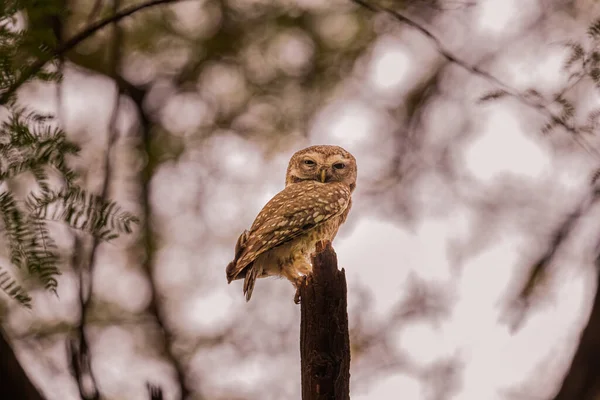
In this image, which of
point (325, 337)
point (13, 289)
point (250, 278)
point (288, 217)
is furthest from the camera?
Result: point (288, 217)

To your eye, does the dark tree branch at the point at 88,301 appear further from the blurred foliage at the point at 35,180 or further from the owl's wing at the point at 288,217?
the owl's wing at the point at 288,217

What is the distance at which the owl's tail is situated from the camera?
13.6 ft

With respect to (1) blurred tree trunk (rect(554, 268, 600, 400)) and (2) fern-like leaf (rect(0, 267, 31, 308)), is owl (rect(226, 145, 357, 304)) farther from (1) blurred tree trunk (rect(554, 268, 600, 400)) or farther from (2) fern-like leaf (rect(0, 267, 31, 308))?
(2) fern-like leaf (rect(0, 267, 31, 308))

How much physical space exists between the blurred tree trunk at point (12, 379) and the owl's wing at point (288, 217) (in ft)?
4.69

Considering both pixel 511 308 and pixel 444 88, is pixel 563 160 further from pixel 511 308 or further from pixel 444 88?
pixel 444 88

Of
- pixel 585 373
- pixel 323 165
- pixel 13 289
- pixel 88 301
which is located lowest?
pixel 13 289

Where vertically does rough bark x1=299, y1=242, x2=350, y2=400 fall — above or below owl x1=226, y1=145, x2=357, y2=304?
below

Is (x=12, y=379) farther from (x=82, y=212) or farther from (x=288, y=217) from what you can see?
(x=288, y=217)

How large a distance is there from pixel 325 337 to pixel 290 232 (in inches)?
51.4

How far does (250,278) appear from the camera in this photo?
420cm

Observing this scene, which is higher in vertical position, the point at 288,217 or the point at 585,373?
the point at 288,217

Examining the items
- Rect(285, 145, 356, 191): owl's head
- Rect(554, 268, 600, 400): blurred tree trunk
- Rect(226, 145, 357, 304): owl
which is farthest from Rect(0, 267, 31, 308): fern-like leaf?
Rect(285, 145, 356, 191): owl's head

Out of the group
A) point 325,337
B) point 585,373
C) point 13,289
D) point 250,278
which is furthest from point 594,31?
point 13,289

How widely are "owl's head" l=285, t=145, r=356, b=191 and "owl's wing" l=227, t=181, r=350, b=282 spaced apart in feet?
1.17
